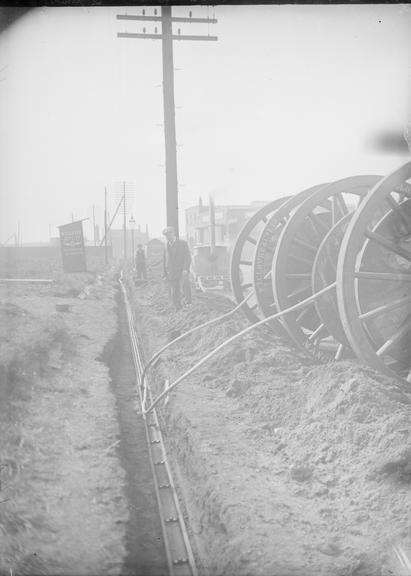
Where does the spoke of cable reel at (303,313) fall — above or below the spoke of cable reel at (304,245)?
below

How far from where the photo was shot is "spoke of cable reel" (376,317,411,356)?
3.51 metres

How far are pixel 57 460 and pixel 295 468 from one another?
1808 mm

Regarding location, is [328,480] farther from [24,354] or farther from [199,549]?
[24,354]

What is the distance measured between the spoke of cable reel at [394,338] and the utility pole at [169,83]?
2.98m

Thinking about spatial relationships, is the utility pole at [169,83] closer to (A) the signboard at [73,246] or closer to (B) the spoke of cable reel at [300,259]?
(B) the spoke of cable reel at [300,259]

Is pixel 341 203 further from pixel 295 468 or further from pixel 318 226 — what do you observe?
pixel 295 468

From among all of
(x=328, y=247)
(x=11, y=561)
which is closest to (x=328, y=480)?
(x=11, y=561)

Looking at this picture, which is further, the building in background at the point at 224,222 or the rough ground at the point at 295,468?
the building in background at the point at 224,222

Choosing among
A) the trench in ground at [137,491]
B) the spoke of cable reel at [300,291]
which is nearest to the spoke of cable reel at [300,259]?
the spoke of cable reel at [300,291]

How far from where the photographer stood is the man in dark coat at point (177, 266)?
6.50m

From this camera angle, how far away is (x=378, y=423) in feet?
10.3

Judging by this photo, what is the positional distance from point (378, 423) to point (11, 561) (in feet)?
8.18

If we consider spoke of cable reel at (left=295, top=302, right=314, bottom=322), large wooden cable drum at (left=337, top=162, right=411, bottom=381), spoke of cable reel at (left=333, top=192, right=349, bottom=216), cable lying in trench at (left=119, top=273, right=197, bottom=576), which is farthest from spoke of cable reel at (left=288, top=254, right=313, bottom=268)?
cable lying in trench at (left=119, top=273, right=197, bottom=576)

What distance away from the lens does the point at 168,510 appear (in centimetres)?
309
